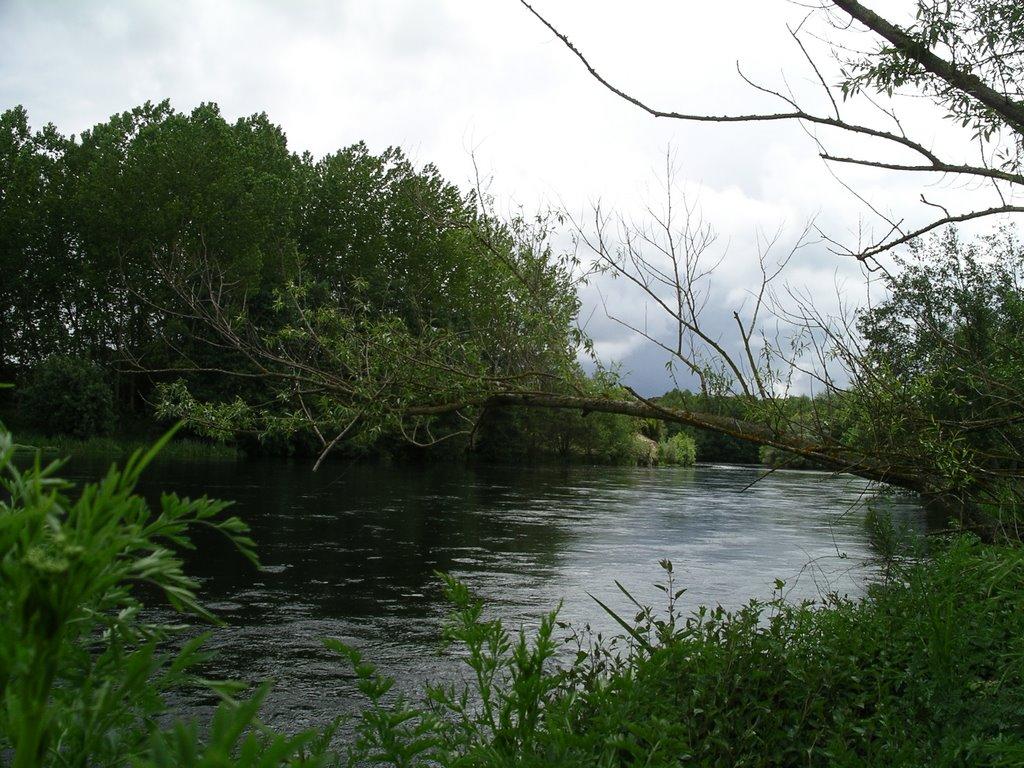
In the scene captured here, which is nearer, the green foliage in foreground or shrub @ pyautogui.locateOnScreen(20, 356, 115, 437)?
the green foliage in foreground

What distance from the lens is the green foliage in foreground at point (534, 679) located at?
97 cm

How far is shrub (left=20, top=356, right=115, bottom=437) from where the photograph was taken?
39.4 meters

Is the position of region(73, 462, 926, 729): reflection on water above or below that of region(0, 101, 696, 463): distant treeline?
below

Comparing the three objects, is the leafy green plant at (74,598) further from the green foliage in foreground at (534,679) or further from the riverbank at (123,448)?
the riverbank at (123,448)

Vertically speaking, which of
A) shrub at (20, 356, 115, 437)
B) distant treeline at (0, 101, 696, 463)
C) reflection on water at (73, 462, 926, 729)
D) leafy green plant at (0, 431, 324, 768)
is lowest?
reflection on water at (73, 462, 926, 729)

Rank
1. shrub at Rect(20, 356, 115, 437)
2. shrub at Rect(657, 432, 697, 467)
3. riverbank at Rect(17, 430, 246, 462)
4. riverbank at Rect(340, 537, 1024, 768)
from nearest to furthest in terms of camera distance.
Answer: riverbank at Rect(340, 537, 1024, 768) → riverbank at Rect(17, 430, 246, 462) → shrub at Rect(20, 356, 115, 437) → shrub at Rect(657, 432, 697, 467)

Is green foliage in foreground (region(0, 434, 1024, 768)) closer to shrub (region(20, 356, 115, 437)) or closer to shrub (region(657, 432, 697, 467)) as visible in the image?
shrub (region(20, 356, 115, 437))

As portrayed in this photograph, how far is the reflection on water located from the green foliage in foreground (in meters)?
1.43

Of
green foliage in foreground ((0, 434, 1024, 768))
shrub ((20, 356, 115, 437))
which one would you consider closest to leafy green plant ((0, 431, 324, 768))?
green foliage in foreground ((0, 434, 1024, 768))

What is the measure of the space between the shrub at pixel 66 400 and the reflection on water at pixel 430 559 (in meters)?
11.3

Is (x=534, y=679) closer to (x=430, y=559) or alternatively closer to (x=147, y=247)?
(x=430, y=559)

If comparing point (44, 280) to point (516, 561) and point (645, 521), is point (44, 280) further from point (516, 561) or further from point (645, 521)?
point (516, 561)

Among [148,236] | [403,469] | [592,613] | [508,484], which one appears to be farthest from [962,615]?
[148,236]

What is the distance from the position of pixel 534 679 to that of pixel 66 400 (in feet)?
137
